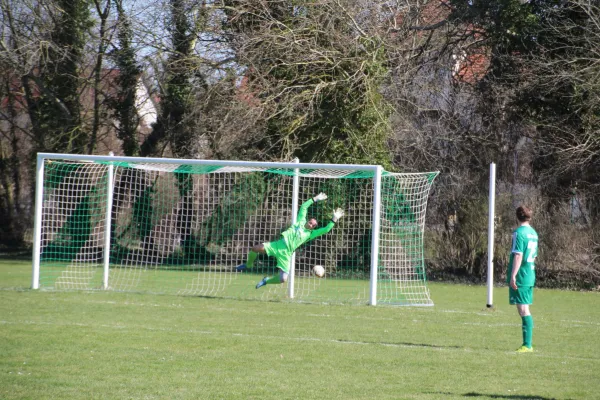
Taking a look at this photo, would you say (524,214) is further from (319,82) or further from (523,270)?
(319,82)

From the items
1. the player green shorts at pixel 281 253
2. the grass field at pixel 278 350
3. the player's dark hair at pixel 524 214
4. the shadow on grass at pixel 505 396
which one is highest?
the player's dark hair at pixel 524 214

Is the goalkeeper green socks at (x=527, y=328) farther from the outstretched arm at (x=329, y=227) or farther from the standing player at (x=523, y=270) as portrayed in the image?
the outstretched arm at (x=329, y=227)

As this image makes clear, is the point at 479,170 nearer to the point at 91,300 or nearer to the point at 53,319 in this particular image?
the point at 91,300

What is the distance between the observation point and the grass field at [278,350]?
7070 mm

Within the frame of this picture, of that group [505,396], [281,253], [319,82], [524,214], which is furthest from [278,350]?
[319,82]

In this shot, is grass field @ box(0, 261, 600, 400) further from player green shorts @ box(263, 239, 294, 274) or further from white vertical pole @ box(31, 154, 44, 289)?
white vertical pole @ box(31, 154, 44, 289)

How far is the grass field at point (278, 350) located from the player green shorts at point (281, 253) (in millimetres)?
737

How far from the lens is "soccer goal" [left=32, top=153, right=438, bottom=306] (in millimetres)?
16953

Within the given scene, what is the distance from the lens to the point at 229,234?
68.0ft

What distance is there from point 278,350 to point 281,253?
15.3ft

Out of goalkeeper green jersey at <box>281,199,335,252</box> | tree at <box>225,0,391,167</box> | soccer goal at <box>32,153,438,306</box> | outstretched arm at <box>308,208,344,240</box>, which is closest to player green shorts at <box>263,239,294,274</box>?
goalkeeper green jersey at <box>281,199,335,252</box>

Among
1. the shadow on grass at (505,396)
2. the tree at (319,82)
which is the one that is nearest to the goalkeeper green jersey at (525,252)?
the shadow on grass at (505,396)

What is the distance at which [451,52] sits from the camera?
23109 millimetres

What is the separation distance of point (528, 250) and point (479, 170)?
12.9 metres
